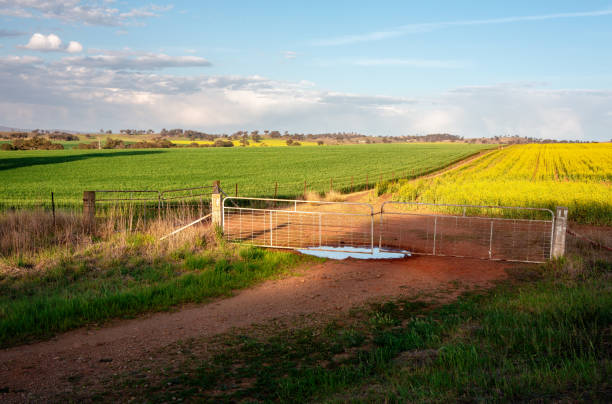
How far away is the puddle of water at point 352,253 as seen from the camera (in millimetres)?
13797

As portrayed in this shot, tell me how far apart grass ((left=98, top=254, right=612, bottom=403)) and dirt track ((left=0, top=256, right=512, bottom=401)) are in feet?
2.17

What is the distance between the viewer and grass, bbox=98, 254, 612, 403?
15.4 feet

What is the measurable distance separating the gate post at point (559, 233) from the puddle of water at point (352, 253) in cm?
390

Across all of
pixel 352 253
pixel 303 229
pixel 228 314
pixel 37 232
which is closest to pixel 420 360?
pixel 228 314

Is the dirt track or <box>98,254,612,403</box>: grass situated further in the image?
the dirt track

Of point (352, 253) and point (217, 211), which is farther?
point (217, 211)

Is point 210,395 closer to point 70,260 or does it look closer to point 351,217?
point 70,260

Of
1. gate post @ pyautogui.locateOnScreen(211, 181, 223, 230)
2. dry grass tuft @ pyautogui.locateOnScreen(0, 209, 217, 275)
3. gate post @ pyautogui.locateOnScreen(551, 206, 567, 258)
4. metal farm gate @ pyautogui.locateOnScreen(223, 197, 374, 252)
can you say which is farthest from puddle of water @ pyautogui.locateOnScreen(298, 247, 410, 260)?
gate post @ pyautogui.locateOnScreen(551, 206, 567, 258)

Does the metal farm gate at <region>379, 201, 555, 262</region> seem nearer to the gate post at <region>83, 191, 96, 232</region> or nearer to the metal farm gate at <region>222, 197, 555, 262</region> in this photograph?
the metal farm gate at <region>222, 197, 555, 262</region>

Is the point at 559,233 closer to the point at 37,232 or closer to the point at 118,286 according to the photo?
the point at 118,286

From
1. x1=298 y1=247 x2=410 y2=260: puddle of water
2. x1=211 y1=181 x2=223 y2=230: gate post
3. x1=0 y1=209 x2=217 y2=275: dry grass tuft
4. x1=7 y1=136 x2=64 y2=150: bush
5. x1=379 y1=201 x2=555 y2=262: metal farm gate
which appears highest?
x1=7 y1=136 x2=64 y2=150: bush

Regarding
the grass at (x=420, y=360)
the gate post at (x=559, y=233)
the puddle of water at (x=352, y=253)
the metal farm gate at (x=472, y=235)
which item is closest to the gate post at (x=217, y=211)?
the puddle of water at (x=352, y=253)

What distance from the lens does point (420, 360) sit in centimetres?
611

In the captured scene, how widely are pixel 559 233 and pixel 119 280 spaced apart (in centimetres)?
1118
